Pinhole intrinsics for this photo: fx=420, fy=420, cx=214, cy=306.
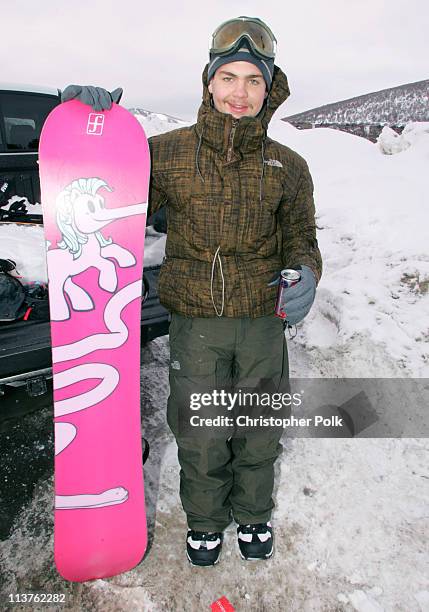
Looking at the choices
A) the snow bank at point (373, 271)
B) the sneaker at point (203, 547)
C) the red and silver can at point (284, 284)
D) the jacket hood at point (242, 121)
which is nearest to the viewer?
the jacket hood at point (242, 121)

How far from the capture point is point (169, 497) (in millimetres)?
2357

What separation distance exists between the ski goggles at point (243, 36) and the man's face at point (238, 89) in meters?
0.07

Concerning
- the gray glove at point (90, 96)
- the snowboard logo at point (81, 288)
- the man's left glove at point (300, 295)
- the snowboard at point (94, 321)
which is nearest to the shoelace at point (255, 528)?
the snowboard at point (94, 321)

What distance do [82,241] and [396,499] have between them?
2.17 m

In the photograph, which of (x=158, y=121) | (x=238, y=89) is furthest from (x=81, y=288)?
(x=158, y=121)

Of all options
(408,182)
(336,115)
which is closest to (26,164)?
(408,182)

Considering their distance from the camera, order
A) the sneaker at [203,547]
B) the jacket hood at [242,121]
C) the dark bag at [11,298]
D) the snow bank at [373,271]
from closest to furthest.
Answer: the jacket hood at [242,121] → the sneaker at [203,547] → the dark bag at [11,298] → the snow bank at [373,271]

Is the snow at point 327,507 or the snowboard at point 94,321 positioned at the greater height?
the snowboard at point 94,321

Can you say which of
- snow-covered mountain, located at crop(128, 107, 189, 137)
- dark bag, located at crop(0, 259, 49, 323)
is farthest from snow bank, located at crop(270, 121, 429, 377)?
snow-covered mountain, located at crop(128, 107, 189, 137)

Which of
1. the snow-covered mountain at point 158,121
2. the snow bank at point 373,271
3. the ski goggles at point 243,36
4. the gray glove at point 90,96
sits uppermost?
the snow-covered mountain at point 158,121

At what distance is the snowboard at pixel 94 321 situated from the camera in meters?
1.84

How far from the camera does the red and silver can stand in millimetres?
1830

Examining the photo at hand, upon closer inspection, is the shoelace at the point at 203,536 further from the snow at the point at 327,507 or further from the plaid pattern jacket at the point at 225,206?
the plaid pattern jacket at the point at 225,206

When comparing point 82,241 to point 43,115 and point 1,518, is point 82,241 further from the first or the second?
point 43,115
